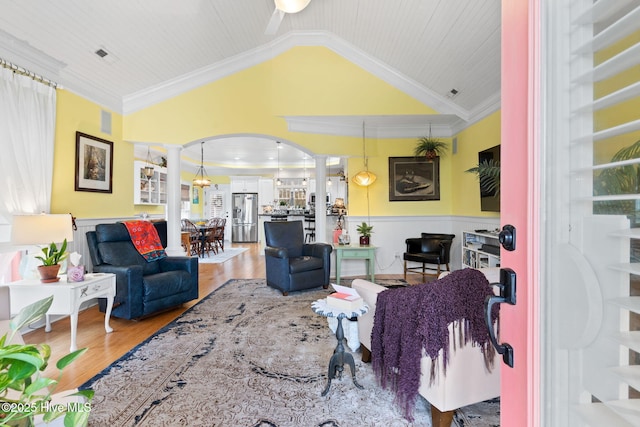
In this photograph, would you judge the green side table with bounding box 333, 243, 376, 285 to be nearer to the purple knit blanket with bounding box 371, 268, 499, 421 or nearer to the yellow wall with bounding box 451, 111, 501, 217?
the yellow wall with bounding box 451, 111, 501, 217

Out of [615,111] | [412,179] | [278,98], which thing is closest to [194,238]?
[278,98]

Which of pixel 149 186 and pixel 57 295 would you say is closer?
pixel 57 295

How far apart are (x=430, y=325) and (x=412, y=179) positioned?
4.35m

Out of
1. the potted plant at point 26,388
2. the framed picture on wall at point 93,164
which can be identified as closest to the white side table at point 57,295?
the framed picture on wall at point 93,164

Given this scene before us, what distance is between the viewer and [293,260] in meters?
Result: 4.60

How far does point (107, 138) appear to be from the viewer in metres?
4.34

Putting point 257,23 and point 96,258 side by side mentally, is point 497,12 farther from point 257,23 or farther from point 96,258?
point 96,258

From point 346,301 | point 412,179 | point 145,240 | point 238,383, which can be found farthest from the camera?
point 412,179

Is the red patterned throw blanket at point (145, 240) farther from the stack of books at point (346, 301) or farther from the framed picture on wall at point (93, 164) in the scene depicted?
the stack of books at point (346, 301)

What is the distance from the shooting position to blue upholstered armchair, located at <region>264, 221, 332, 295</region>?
14.4 feet

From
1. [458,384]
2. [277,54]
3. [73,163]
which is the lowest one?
[458,384]

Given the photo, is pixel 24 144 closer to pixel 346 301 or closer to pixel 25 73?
pixel 25 73

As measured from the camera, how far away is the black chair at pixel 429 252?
490 centimetres

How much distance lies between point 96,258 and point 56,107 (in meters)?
1.71
